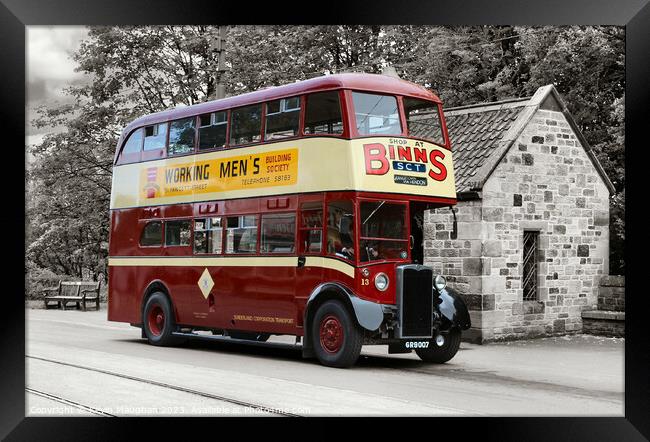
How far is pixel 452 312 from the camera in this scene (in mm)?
13836

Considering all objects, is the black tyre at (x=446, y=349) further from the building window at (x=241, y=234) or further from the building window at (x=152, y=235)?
the building window at (x=152, y=235)

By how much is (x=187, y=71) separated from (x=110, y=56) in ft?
7.42

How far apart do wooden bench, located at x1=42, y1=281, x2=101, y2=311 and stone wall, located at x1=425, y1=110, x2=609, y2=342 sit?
12.0 m

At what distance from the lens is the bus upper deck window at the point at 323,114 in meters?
13.7

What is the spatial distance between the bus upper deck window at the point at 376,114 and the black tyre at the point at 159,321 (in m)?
5.23

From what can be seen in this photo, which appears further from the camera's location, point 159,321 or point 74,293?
point 74,293

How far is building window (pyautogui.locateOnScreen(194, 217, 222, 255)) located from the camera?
15.8m

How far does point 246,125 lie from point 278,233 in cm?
180

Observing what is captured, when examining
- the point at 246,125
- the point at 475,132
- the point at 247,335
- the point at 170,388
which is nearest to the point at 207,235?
the point at 247,335

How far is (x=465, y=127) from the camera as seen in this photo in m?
19.1

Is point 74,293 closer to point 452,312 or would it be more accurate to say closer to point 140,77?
point 140,77

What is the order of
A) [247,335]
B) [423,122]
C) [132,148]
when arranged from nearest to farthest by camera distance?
[247,335]
[132,148]
[423,122]
